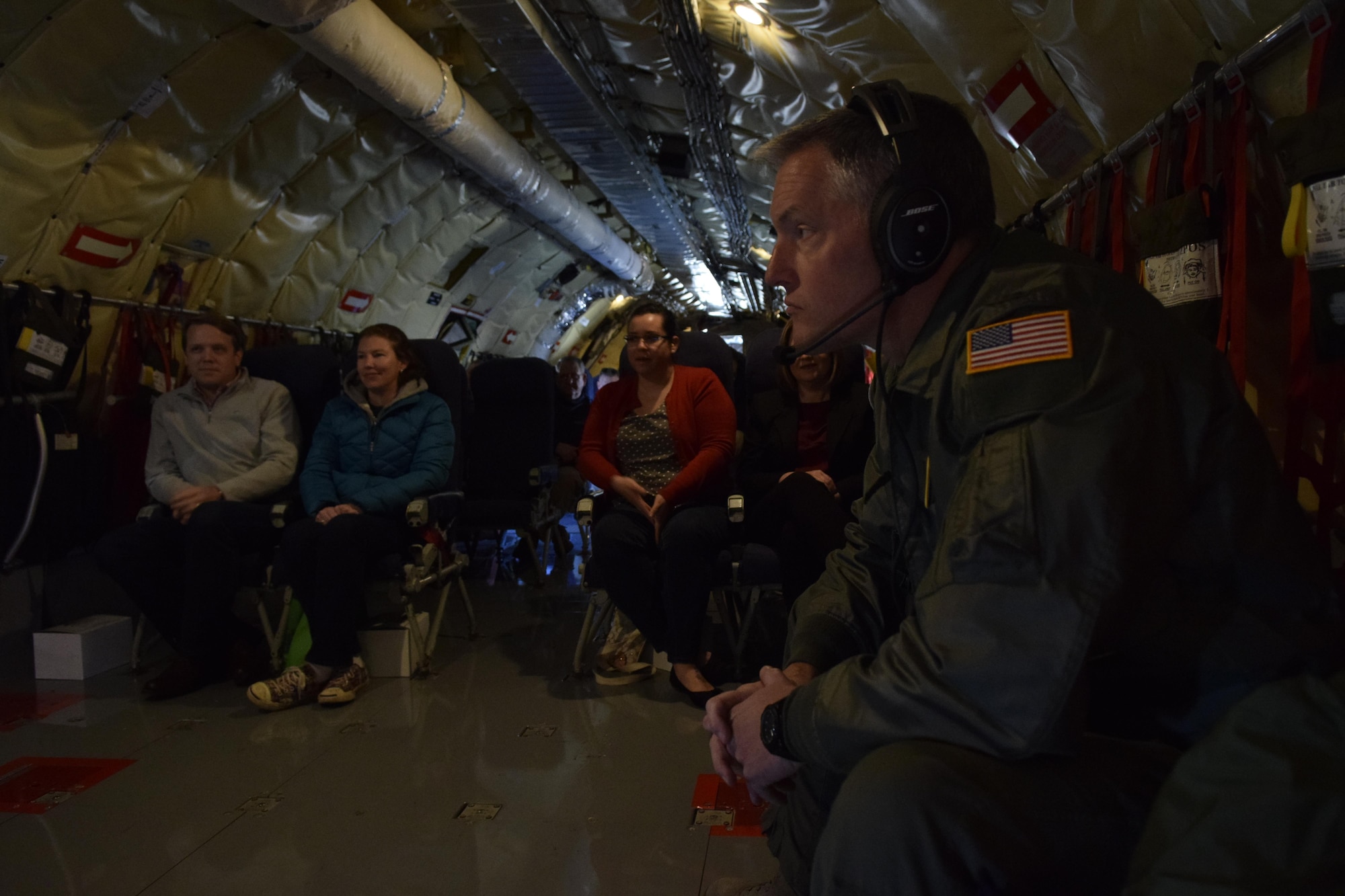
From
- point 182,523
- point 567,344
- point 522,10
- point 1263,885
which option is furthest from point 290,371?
point 567,344

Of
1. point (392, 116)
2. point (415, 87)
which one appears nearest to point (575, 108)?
point (392, 116)

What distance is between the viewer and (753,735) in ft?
3.75

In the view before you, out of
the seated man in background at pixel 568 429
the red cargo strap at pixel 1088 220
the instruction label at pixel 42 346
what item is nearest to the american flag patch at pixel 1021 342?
the red cargo strap at pixel 1088 220

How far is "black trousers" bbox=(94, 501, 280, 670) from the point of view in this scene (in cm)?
335

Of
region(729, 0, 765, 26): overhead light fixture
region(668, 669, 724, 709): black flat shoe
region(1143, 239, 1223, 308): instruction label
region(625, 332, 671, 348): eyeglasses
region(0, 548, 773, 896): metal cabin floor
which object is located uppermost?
region(729, 0, 765, 26): overhead light fixture

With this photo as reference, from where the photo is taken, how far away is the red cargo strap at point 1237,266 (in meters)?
1.80

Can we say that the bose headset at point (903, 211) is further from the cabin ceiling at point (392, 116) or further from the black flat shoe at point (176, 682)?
the black flat shoe at point (176, 682)

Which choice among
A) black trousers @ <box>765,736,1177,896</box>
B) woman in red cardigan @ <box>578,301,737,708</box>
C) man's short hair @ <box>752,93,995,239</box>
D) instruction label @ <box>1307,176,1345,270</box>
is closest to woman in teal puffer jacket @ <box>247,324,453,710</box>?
woman in red cardigan @ <box>578,301,737,708</box>

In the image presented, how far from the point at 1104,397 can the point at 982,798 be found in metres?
0.46

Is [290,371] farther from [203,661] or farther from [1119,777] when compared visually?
[1119,777]

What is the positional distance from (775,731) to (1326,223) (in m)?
1.40

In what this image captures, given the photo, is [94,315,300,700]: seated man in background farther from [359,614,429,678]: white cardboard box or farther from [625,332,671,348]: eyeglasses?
[625,332,671,348]: eyeglasses

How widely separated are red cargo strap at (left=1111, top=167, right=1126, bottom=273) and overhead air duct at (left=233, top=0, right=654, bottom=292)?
2864mm

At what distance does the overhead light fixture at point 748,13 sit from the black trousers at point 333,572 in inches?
110
